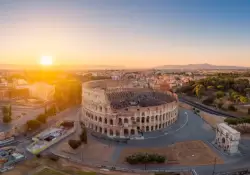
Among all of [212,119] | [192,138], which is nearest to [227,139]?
[192,138]

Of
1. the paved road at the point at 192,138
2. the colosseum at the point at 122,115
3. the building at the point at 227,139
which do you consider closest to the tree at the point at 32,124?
the colosseum at the point at 122,115

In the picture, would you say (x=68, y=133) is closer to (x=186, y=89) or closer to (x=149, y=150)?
(x=149, y=150)

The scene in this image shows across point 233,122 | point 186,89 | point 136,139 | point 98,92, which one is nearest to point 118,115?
point 136,139

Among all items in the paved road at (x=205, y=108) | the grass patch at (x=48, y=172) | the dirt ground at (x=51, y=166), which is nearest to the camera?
the grass patch at (x=48, y=172)

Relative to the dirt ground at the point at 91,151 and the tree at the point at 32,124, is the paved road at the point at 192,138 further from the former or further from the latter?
the tree at the point at 32,124

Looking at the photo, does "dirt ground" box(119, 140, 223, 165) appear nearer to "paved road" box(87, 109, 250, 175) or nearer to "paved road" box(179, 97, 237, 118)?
"paved road" box(87, 109, 250, 175)

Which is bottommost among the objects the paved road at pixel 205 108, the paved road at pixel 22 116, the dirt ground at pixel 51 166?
the dirt ground at pixel 51 166

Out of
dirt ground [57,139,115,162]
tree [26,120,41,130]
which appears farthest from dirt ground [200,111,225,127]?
tree [26,120,41,130]

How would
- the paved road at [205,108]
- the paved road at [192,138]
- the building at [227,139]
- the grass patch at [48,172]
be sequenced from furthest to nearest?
the paved road at [205,108]
the building at [227,139]
the paved road at [192,138]
the grass patch at [48,172]
